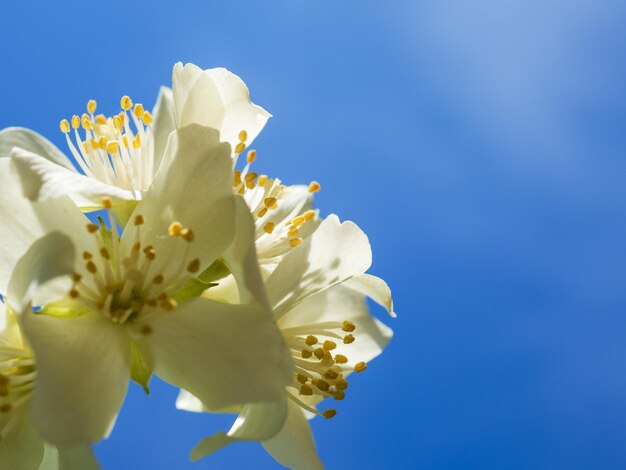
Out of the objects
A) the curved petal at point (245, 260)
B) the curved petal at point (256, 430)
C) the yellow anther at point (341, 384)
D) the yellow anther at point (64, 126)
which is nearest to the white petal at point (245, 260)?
the curved petal at point (245, 260)

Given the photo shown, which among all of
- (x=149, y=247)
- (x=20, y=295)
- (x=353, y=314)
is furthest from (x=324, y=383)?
(x=20, y=295)

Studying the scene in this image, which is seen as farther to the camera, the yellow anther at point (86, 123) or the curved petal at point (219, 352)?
the yellow anther at point (86, 123)

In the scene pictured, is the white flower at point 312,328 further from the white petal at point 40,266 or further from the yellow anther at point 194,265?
the white petal at point 40,266

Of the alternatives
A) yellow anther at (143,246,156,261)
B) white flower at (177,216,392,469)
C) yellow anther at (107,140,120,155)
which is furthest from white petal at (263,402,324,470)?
yellow anther at (107,140,120,155)

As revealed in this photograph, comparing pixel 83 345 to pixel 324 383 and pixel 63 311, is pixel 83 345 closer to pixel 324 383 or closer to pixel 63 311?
pixel 63 311

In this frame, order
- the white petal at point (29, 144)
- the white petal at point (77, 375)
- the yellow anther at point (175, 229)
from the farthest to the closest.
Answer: the white petal at point (29, 144), the yellow anther at point (175, 229), the white petal at point (77, 375)

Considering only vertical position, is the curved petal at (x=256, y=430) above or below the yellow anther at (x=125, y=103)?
below

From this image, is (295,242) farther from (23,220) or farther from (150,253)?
(23,220)
